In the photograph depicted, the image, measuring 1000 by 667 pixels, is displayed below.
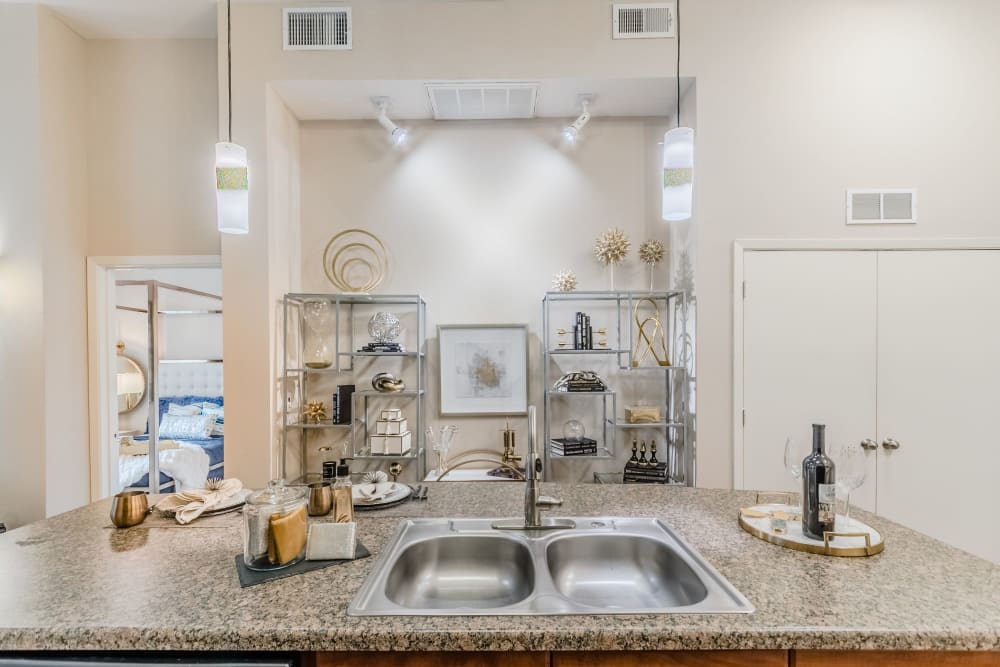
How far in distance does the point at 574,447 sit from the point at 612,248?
1.20 m

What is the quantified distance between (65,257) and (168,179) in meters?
0.71

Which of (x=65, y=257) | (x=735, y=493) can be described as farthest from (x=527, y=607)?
(x=65, y=257)

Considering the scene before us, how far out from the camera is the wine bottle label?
4.37ft

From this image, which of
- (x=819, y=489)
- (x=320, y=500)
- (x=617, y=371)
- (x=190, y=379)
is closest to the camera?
(x=819, y=489)

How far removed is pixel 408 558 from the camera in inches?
55.3

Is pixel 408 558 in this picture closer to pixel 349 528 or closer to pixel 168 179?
pixel 349 528

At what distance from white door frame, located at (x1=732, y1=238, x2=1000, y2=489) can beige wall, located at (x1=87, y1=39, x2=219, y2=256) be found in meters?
3.03

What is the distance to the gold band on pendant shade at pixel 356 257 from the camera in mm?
3238

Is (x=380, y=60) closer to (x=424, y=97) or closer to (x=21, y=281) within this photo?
(x=424, y=97)

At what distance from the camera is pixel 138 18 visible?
9.51 ft

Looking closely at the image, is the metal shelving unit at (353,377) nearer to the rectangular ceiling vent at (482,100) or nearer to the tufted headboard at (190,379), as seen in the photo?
the rectangular ceiling vent at (482,100)

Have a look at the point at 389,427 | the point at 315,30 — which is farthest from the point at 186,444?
the point at 315,30

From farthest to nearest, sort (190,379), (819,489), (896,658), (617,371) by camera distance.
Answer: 1. (190,379)
2. (617,371)
3. (819,489)
4. (896,658)

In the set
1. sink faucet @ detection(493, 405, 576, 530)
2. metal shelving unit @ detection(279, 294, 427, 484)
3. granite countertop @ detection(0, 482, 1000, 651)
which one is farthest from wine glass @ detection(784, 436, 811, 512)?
metal shelving unit @ detection(279, 294, 427, 484)
